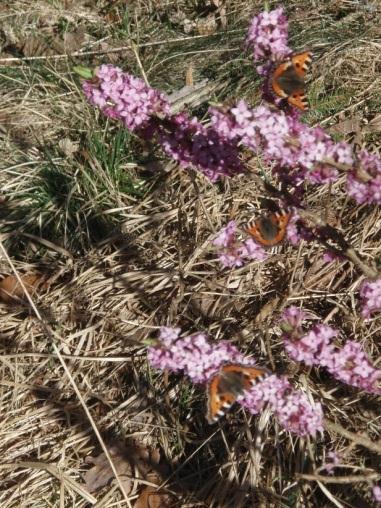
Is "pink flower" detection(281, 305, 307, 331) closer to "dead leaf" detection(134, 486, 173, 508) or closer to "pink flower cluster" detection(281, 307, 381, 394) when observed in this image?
"pink flower cluster" detection(281, 307, 381, 394)

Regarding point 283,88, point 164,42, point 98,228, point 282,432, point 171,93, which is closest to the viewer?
point 283,88

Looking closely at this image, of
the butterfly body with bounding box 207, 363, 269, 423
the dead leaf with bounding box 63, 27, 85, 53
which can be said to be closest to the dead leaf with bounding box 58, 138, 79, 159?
the dead leaf with bounding box 63, 27, 85, 53

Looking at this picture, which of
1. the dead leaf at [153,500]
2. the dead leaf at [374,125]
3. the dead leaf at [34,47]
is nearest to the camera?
the dead leaf at [153,500]

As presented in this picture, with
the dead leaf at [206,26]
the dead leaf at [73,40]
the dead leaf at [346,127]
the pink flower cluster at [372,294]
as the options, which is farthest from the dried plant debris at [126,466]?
the dead leaf at [206,26]

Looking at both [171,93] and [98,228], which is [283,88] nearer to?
[98,228]

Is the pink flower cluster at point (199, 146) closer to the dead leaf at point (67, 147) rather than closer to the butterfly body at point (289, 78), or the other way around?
the butterfly body at point (289, 78)

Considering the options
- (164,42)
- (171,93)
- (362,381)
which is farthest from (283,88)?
(164,42)
